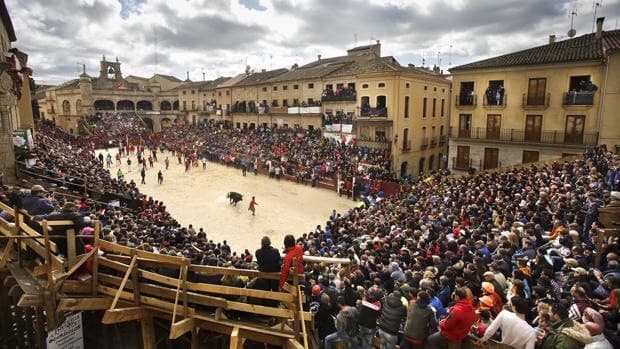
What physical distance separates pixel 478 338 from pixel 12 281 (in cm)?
844

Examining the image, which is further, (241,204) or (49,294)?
(241,204)

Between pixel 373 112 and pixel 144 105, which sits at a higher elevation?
pixel 144 105

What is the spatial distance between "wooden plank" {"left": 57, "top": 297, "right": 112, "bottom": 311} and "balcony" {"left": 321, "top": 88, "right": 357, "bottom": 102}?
98.2 ft

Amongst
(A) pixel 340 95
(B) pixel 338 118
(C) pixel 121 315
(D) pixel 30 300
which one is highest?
(A) pixel 340 95

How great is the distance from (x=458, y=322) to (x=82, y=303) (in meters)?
5.91

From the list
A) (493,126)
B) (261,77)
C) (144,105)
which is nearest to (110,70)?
(144,105)

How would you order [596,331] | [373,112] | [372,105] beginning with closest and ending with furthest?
1. [596,331]
2. [373,112]
3. [372,105]

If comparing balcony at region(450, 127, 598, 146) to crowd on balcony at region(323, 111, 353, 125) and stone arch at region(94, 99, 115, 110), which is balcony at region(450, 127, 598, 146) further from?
stone arch at region(94, 99, 115, 110)

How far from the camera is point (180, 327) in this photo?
5.36 meters

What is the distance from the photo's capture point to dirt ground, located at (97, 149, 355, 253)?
59.5 ft

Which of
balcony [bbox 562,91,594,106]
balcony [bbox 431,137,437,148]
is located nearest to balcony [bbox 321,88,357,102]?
balcony [bbox 431,137,437,148]

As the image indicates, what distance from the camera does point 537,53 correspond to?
79.7 feet

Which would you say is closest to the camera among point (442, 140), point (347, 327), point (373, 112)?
point (347, 327)

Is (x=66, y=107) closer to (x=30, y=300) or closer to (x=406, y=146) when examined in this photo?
(x=406, y=146)
